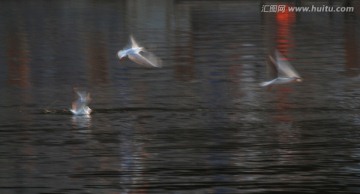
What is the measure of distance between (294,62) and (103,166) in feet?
28.2

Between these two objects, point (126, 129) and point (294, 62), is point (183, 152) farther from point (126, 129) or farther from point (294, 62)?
point (294, 62)

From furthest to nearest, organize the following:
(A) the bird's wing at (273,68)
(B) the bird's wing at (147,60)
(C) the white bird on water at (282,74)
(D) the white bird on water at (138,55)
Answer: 1. (B) the bird's wing at (147,60)
2. (D) the white bird on water at (138,55)
3. (A) the bird's wing at (273,68)
4. (C) the white bird on water at (282,74)

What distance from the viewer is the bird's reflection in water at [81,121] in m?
11.8

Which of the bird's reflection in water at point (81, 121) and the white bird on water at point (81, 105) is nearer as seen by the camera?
the bird's reflection in water at point (81, 121)

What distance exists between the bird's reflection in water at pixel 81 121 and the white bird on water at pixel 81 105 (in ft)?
0.60

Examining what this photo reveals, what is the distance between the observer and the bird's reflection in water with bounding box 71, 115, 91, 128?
11.8 meters

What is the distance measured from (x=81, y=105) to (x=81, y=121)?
0.90m

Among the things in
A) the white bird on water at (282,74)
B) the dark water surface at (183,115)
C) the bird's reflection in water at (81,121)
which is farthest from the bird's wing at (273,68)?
the bird's reflection in water at (81,121)

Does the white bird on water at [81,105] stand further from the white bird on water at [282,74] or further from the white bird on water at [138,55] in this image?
the white bird on water at [282,74]

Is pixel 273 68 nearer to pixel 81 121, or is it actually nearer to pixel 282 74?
pixel 282 74

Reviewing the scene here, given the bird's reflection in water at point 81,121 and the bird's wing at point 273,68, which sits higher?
the bird's wing at point 273,68

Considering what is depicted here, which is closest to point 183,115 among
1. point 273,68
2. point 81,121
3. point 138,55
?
point 81,121

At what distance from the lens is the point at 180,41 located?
22.4 metres

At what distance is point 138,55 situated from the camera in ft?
50.8
